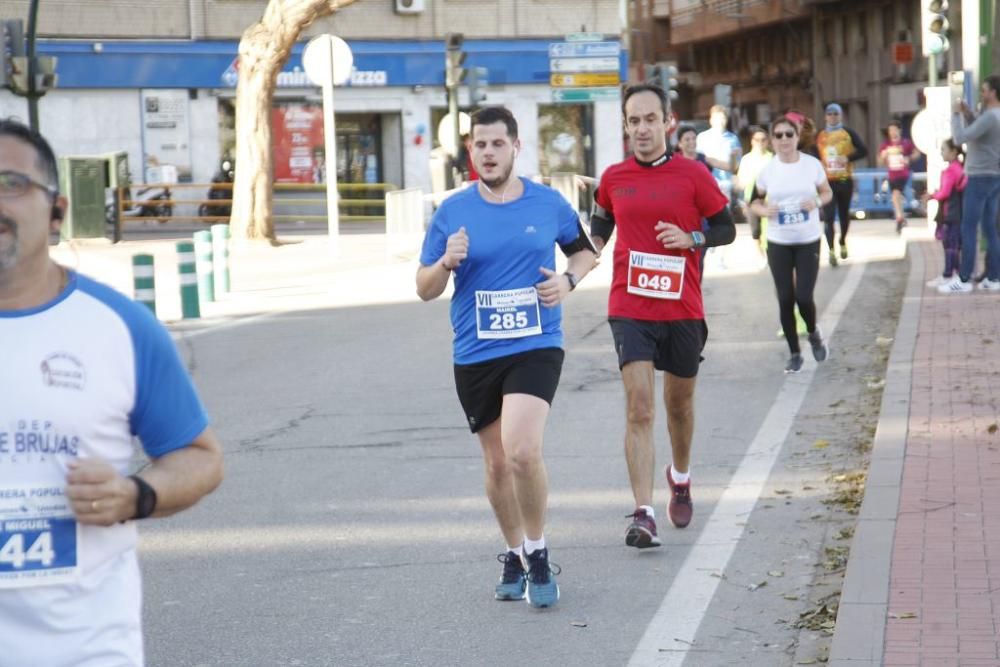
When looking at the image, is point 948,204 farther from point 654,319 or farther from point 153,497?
point 153,497

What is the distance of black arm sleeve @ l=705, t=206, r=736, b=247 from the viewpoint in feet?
26.1

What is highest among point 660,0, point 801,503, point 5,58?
point 660,0

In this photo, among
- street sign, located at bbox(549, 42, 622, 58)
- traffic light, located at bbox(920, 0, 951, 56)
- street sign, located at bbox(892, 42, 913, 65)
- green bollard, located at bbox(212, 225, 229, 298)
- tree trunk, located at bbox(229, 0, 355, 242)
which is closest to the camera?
green bollard, located at bbox(212, 225, 229, 298)

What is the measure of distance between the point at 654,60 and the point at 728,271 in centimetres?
5908

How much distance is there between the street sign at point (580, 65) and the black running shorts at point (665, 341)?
3386cm

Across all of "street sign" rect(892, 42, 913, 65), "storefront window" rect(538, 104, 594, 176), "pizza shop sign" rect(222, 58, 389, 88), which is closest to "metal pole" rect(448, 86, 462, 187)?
"pizza shop sign" rect(222, 58, 389, 88)

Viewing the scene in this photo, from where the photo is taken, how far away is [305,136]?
4638 cm

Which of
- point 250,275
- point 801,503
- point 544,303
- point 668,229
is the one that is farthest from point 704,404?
point 250,275

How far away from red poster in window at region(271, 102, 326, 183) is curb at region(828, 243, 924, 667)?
35216mm

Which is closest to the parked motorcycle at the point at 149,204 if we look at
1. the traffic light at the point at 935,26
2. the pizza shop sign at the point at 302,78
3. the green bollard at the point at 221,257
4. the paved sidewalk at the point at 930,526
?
the pizza shop sign at the point at 302,78

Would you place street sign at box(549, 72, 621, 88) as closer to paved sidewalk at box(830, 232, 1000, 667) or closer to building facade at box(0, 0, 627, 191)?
building facade at box(0, 0, 627, 191)

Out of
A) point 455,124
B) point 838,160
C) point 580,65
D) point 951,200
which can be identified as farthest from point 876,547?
point 580,65

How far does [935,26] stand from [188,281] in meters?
11.1

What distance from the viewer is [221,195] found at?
4372 cm
